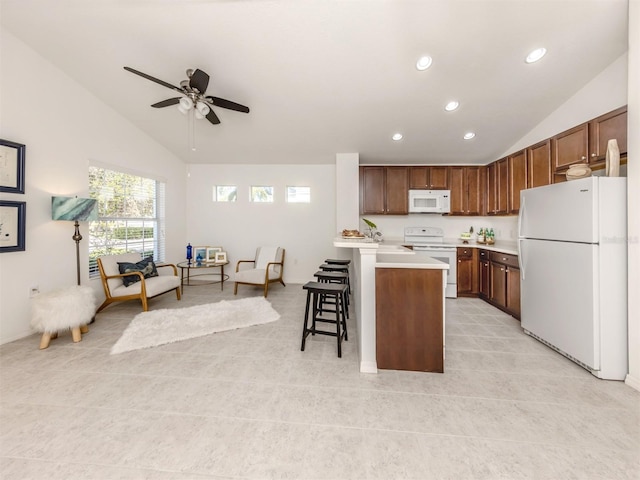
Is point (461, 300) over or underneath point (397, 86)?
underneath

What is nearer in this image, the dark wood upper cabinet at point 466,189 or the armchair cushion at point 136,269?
the armchair cushion at point 136,269

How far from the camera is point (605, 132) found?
252 centimetres

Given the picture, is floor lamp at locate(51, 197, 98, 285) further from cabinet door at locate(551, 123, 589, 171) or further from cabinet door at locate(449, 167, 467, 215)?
cabinet door at locate(551, 123, 589, 171)

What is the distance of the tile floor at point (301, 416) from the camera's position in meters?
1.32

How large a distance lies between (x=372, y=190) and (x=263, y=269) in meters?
2.55

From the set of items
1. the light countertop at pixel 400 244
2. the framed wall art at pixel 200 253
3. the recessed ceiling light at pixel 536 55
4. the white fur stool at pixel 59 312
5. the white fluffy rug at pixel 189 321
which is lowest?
the white fluffy rug at pixel 189 321

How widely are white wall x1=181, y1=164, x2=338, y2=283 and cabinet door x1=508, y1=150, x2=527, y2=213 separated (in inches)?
119

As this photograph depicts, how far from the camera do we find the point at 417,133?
→ 12.8 feet

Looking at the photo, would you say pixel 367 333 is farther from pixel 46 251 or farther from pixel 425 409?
pixel 46 251

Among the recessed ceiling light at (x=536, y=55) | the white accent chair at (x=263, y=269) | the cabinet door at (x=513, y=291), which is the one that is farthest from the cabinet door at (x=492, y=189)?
the white accent chair at (x=263, y=269)

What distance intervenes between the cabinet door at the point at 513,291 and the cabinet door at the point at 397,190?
193cm

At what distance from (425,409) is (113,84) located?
4.90m

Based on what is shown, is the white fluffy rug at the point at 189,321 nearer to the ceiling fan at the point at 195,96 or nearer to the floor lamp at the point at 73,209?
the floor lamp at the point at 73,209

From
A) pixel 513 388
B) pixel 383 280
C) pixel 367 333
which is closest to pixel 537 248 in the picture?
pixel 513 388
